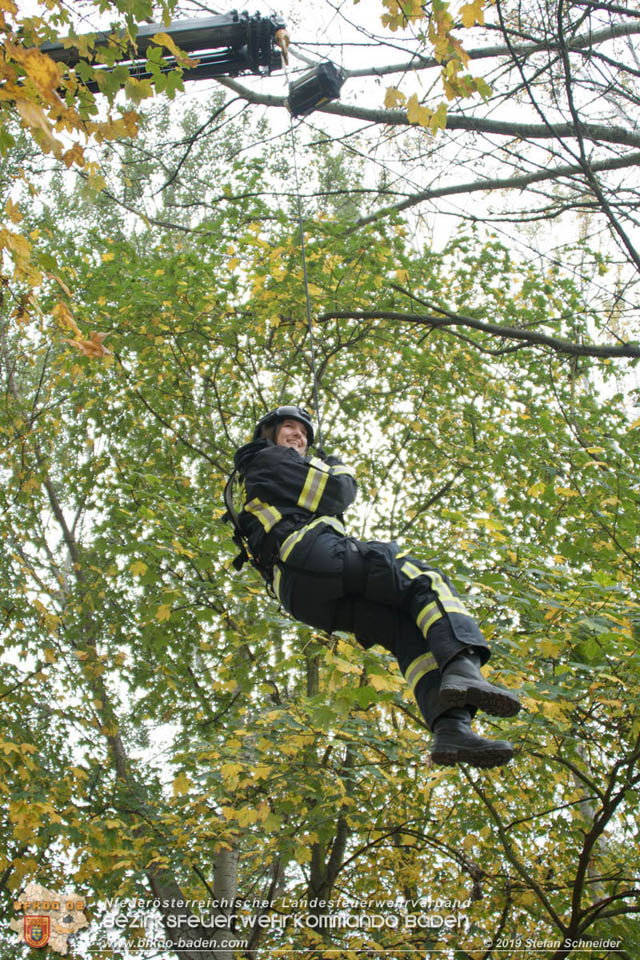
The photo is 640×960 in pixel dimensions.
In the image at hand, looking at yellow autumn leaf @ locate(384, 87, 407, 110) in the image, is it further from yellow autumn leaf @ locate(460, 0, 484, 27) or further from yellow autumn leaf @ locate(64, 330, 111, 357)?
yellow autumn leaf @ locate(64, 330, 111, 357)

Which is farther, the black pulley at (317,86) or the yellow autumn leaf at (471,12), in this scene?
the black pulley at (317,86)

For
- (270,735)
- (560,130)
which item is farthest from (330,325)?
(270,735)

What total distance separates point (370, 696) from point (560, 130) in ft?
12.4

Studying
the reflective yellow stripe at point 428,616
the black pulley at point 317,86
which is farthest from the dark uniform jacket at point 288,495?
the black pulley at point 317,86

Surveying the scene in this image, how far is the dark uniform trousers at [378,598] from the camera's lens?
3113 mm

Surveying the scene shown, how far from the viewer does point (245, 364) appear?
9.22 m

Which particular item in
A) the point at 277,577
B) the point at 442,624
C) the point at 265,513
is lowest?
the point at 442,624

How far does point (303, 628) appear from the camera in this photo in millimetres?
5898

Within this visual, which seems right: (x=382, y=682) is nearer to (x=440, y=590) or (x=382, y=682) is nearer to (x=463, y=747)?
(x=440, y=590)

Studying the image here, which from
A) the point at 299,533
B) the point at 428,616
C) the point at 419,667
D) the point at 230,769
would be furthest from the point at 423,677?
the point at 230,769

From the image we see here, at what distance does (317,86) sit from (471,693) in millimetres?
5279

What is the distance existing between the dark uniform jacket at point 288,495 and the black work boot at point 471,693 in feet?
2.80

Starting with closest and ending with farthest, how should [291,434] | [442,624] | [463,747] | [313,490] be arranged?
1. [463,747]
2. [442,624]
3. [313,490]
4. [291,434]

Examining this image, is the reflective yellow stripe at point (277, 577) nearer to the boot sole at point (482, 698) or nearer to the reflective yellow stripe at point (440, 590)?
the reflective yellow stripe at point (440, 590)
